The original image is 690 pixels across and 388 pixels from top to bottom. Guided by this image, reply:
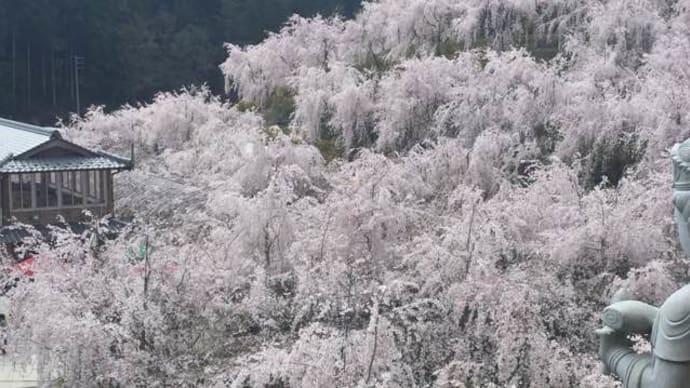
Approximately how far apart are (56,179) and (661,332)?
15095mm

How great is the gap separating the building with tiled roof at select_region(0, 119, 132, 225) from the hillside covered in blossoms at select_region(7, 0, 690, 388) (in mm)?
1079

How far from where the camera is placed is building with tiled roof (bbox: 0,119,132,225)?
15344mm

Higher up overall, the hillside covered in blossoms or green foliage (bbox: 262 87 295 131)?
green foliage (bbox: 262 87 295 131)

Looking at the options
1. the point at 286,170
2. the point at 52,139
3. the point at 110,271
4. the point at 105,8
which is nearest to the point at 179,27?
the point at 105,8

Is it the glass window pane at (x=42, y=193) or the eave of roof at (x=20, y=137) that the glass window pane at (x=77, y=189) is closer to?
the glass window pane at (x=42, y=193)

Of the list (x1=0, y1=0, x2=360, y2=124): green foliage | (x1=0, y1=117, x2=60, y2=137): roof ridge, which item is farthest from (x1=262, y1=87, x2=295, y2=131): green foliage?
(x1=0, y1=0, x2=360, y2=124): green foliage

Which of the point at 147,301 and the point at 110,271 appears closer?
the point at 147,301

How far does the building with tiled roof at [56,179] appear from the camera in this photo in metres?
15.3

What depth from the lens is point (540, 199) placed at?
11477mm

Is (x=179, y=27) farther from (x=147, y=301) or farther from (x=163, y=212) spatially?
(x=147, y=301)

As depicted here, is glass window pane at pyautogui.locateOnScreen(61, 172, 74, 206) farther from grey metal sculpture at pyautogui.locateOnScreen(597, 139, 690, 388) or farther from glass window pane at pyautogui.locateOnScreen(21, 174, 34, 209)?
grey metal sculpture at pyautogui.locateOnScreen(597, 139, 690, 388)

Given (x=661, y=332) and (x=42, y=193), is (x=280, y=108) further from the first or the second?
(x=661, y=332)

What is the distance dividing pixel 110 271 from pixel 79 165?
20.8ft

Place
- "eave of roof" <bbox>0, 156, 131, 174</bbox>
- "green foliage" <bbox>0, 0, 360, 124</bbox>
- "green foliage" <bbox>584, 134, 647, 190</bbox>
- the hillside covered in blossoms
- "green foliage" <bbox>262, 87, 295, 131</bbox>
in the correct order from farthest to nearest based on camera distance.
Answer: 1. "green foliage" <bbox>0, 0, 360, 124</bbox>
2. "green foliage" <bbox>262, 87, 295, 131</bbox>
3. "eave of roof" <bbox>0, 156, 131, 174</bbox>
4. "green foliage" <bbox>584, 134, 647, 190</bbox>
5. the hillside covered in blossoms
